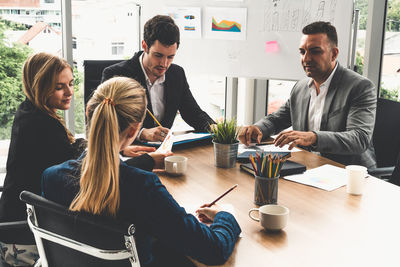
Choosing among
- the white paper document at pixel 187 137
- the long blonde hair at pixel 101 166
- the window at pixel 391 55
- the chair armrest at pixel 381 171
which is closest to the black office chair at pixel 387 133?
the chair armrest at pixel 381 171

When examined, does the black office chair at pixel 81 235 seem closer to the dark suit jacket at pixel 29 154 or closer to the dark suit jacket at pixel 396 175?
the dark suit jacket at pixel 29 154

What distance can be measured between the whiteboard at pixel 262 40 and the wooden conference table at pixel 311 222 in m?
1.39

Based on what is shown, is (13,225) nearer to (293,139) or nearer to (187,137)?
(187,137)

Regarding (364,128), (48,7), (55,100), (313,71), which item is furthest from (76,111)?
(364,128)

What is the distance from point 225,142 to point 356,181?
574 mm

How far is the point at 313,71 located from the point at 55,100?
1423 millimetres

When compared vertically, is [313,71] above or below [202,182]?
above

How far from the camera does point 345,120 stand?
236 cm

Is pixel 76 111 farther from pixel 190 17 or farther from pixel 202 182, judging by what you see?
pixel 202 182

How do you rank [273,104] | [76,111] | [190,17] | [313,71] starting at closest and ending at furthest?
[313,71]
[190,17]
[76,111]
[273,104]

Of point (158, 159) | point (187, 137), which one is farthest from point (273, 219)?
point (187, 137)

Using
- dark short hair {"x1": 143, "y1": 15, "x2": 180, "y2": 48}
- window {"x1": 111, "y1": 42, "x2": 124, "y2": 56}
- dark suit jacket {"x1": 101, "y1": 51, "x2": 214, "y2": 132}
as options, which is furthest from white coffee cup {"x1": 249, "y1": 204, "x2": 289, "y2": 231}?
window {"x1": 111, "y1": 42, "x2": 124, "y2": 56}

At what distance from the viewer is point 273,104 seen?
12.8 feet

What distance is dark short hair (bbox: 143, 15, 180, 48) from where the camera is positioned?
2.41 m
